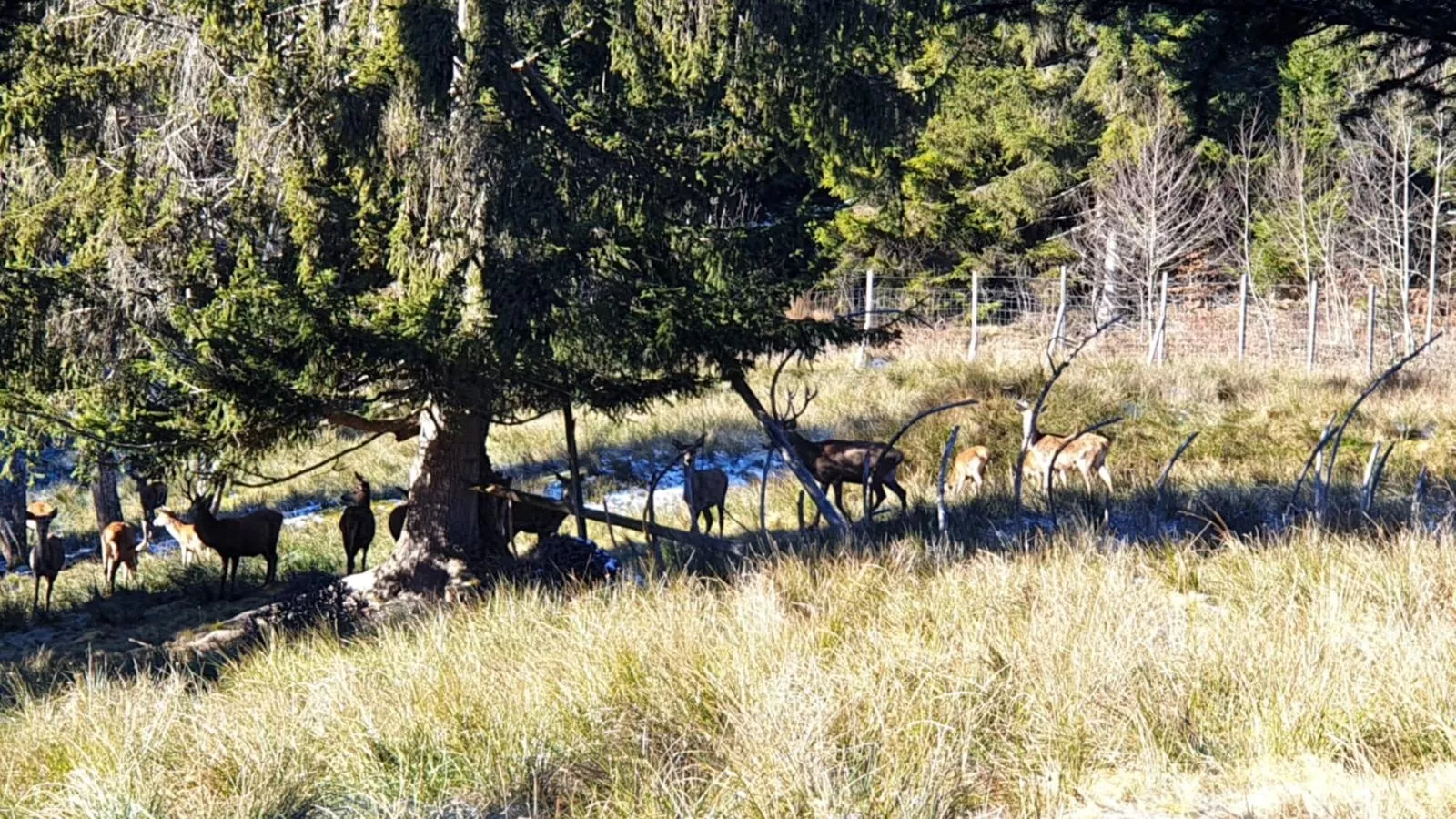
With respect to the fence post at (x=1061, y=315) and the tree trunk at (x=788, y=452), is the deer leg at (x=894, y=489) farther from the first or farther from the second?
the fence post at (x=1061, y=315)

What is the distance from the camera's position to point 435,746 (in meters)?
4.81

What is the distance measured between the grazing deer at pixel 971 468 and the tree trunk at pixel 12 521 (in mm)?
10652

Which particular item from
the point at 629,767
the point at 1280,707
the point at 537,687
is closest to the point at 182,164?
the point at 537,687

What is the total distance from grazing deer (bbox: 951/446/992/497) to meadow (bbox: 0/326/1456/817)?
4.58 meters

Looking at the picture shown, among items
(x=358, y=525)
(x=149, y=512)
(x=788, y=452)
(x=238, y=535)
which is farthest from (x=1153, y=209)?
(x=788, y=452)

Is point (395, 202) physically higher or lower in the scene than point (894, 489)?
higher

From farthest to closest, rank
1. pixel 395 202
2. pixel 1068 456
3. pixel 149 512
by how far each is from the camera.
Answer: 1. pixel 149 512
2. pixel 1068 456
3. pixel 395 202

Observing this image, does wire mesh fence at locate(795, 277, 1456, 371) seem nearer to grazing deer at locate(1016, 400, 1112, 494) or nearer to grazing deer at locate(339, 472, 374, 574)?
grazing deer at locate(1016, 400, 1112, 494)

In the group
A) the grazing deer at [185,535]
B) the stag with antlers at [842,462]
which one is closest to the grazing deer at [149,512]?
the grazing deer at [185,535]

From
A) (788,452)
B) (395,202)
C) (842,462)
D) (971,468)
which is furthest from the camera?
(971,468)

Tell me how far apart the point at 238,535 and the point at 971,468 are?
6885mm

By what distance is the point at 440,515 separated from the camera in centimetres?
1011

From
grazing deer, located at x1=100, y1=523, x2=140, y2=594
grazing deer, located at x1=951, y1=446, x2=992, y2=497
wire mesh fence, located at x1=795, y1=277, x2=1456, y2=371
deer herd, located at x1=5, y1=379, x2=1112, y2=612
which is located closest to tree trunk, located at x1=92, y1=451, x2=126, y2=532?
deer herd, located at x1=5, y1=379, x2=1112, y2=612

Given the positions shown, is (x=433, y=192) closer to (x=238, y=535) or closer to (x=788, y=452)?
(x=788, y=452)
